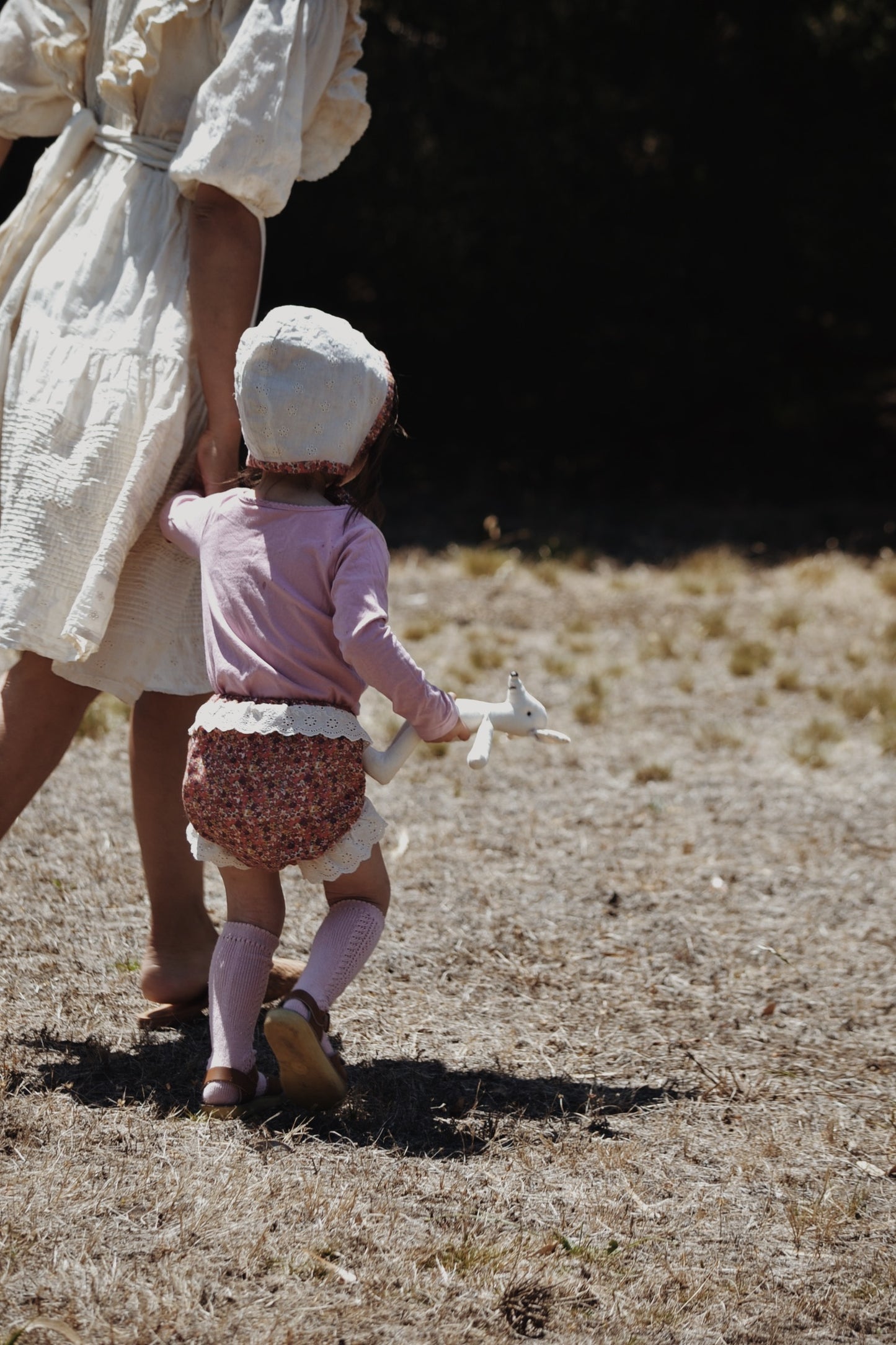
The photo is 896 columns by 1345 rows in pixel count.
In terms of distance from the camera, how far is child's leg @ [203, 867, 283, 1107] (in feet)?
7.91

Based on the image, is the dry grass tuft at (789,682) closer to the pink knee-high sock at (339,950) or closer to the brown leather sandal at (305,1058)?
the pink knee-high sock at (339,950)

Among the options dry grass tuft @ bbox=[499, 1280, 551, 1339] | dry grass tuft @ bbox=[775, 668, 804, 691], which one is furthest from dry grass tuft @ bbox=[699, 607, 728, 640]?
dry grass tuft @ bbox=[499, 1280, 551, 1339]

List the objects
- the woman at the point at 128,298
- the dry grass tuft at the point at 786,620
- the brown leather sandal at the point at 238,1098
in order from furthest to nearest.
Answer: the dry grass tuft at the point at 786,620 < the woman at the point at 128,298 < the brown leather sandal at the point at 238,1098

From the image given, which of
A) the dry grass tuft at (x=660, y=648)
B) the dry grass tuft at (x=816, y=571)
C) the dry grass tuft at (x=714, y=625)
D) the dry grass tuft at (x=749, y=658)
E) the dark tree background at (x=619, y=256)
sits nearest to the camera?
the dry grass tuft at (x=749, y=658)

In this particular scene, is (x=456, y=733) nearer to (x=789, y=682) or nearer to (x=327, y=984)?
(x=327, y=984)

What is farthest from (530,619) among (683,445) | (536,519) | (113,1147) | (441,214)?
(113,1147)

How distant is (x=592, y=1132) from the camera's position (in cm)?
252

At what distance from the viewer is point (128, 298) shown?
256cm

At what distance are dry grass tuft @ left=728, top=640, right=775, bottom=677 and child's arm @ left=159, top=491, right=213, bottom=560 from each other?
367 cm

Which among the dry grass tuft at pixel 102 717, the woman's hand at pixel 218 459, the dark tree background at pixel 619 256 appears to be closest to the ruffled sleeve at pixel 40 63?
the woman's hand at pixel 218 459

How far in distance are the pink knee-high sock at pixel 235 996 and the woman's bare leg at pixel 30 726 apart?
0.47m

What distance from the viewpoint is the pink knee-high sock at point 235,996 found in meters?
2.41

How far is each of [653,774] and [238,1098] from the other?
8.21ft

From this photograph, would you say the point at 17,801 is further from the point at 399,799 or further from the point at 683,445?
the point at 683,445
